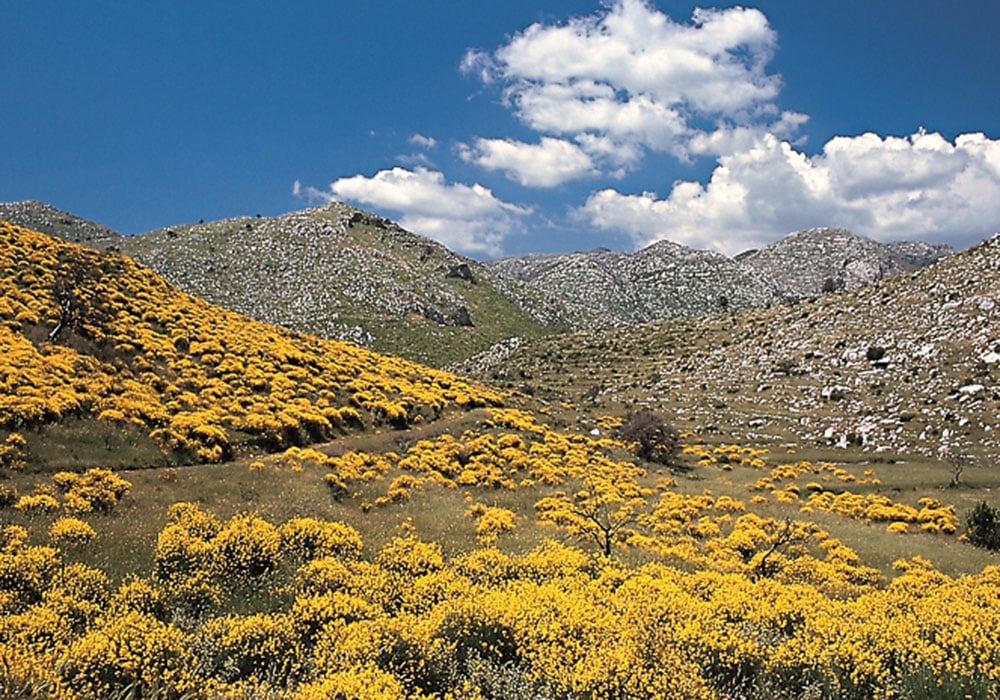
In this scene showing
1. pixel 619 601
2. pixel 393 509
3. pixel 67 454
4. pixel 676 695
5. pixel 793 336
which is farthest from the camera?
pixel 793 336

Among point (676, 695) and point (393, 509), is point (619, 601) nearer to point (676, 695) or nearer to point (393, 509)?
point (676, 695)

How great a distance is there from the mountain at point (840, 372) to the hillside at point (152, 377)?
93.7ft

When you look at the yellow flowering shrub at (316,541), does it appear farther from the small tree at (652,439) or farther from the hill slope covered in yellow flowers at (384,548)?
the small tree at (652,439)

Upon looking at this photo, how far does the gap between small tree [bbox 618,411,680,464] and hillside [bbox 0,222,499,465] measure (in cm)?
1187

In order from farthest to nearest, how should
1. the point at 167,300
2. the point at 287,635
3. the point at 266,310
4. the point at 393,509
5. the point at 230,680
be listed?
the point at 266,310 < the point at 167,300 < the point at 393,509 < the point at 287,635 < the point at 230,680

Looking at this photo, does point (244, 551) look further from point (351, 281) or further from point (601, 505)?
point (351, 281)

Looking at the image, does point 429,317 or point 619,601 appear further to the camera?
point 429,317

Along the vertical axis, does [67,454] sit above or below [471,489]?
above

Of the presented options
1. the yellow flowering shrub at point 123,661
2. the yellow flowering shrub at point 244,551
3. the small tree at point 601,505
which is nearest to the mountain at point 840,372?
the small tree at point 601,505

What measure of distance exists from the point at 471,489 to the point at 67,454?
16.7 m

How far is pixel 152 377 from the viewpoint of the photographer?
30.0m

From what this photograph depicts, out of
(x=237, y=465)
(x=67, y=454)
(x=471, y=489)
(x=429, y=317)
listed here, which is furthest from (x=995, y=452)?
(x=429, y=317)

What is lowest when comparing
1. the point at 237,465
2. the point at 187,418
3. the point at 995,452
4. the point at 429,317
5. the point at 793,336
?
the point at 995,452

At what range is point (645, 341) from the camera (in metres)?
99.8
